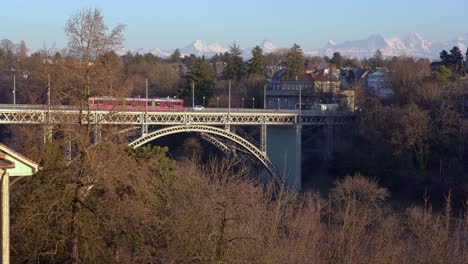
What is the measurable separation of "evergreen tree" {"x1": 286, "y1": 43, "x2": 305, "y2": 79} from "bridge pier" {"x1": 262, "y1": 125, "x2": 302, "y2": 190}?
15.2 metres

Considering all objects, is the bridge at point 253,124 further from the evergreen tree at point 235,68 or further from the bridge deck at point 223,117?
the evergreen tree at point 235,68

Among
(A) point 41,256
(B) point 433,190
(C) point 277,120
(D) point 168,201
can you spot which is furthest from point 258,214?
(C) point 277,120

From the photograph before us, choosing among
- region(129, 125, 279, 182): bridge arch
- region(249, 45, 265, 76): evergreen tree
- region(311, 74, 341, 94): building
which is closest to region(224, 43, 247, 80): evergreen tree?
region(249, 45, 265, 76): evergreen tree

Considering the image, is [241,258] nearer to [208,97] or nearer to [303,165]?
[303,165]

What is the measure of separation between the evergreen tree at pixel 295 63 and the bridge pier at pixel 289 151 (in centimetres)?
1518

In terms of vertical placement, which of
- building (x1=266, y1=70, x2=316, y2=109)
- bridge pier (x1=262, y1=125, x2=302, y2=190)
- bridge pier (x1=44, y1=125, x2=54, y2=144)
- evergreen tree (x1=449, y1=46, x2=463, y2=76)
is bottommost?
bridge pier (x1=262, y1=125, x2=302, y2=190)

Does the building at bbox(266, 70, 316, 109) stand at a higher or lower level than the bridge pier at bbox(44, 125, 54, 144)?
higher

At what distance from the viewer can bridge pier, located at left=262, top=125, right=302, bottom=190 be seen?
31516 millimetres

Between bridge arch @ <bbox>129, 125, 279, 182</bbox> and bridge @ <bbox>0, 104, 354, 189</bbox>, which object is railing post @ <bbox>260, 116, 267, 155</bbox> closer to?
bridge @ <bbox>0, 104, 354, 189</bbox>

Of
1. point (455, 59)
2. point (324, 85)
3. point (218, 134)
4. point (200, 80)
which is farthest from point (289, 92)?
point (218, 134)

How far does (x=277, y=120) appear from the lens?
103ft

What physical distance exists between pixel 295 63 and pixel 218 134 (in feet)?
71.7

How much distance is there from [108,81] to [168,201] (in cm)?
192

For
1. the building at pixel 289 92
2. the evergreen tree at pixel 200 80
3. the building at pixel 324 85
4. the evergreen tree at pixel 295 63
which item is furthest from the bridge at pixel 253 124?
the evergreen tree at pixel 295 63
